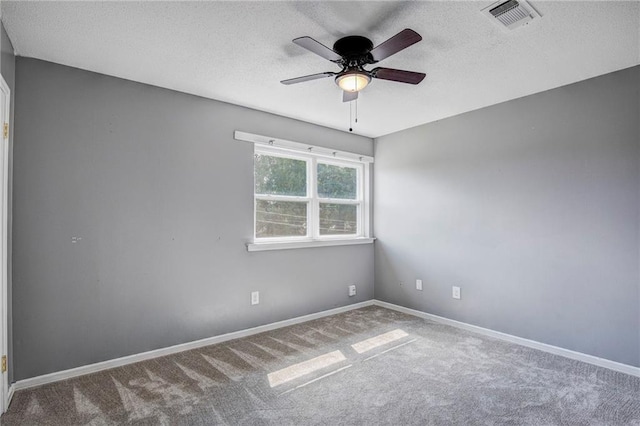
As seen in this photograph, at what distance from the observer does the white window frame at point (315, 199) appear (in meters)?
3.69

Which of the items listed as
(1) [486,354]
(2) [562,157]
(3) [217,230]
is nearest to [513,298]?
(1) [486,354]

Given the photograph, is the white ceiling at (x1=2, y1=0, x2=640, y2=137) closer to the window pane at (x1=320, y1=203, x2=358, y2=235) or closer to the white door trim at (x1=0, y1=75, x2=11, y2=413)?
the white door trim at (x1=0, y1=75, x2=11, y2=413)

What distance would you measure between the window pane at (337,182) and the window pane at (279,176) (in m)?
0.26

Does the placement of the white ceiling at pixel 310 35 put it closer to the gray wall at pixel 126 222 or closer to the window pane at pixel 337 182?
the gray wall at pixel 126 222

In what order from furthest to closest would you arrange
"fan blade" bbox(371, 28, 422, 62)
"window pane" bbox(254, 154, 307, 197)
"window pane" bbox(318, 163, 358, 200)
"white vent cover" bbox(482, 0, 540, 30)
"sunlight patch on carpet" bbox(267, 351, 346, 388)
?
1. "window pane" bbox(318, 163, 358, 200)
2. "window pane" bbox(254, 154, 307, 197)
3. "sunlight patch on carpet" bbox(267, 351, 346, 388)
4. "white vent cover" bbox(482, 0, 540, 30)
5. "fan blade" bbox(371, 28, 422, 62)

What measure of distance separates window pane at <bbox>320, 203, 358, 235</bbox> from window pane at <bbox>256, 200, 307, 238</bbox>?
0.31m

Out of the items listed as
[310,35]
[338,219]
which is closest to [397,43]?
[310,35]

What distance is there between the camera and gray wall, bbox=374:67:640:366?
2.68 m

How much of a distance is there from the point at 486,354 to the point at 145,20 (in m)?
3.62

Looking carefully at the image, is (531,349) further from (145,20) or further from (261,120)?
(145,20)

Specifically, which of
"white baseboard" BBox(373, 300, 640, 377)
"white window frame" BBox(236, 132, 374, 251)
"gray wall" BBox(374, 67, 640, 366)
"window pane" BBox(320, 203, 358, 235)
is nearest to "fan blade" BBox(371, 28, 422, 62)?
"white window frame" BBox(236, 132, 374, 251)

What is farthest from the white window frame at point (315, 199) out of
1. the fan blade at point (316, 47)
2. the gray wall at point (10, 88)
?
the gray wall at point (10, 88)

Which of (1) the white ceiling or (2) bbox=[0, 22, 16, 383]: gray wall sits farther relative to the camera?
(2) bbox=[0, 22, 16, 383]: gray wall

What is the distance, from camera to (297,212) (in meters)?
4.02
